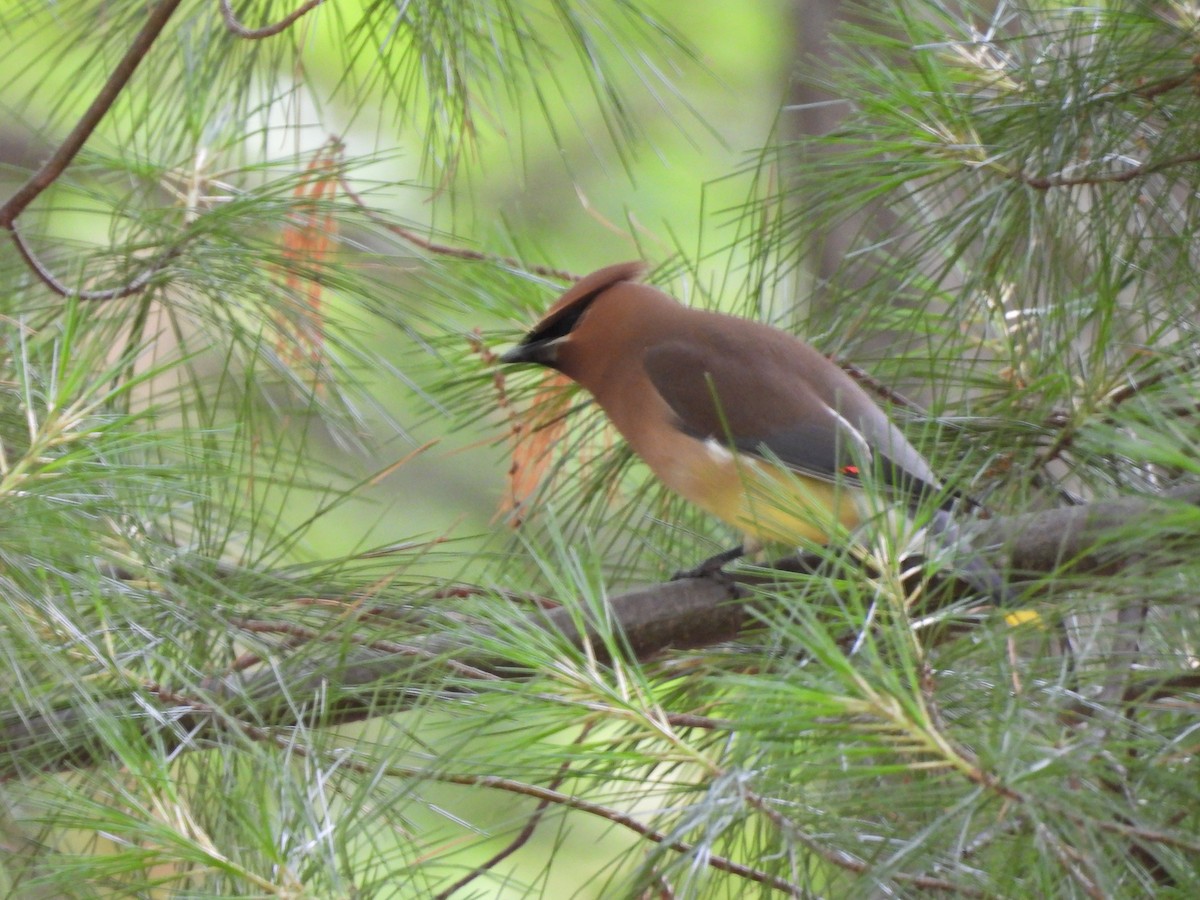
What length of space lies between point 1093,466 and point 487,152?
12.2 ft

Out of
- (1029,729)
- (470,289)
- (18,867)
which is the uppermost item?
(470,289)

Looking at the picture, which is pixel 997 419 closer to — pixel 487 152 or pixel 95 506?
pixel 95 506

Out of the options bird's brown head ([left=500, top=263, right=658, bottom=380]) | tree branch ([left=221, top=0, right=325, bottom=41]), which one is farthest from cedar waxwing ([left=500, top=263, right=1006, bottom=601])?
tree branch ([left=221, top=0, right=325, bottom=41])

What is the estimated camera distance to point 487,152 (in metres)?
4.97

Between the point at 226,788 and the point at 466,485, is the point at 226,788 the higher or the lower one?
the higher one

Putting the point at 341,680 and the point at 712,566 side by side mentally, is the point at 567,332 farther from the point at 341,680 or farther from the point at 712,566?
the point at 341,680

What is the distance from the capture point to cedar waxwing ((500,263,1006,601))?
71.4 inches

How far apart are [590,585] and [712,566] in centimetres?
62

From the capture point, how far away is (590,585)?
103 cm

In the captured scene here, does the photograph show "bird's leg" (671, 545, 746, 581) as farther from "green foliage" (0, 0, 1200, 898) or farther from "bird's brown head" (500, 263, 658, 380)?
"bird's brown head" (500, 263, 658, 380)

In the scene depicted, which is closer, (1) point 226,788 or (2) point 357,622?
(1) point 226,788

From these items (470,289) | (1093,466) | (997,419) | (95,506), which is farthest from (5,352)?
(1093,466)

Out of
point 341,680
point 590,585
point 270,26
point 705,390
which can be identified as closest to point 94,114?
point 270,26

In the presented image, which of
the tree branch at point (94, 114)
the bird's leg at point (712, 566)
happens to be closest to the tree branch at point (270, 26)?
the tree branch at point (94, 114)
